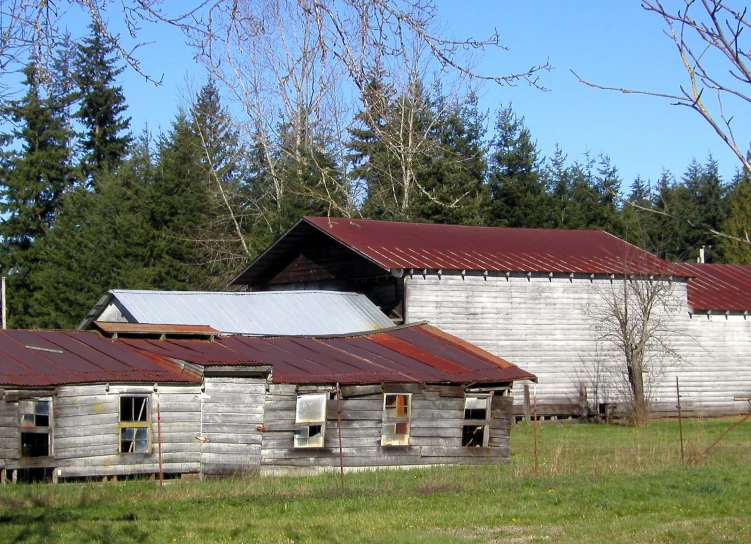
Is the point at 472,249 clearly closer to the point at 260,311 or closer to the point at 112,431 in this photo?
the point at 260,311

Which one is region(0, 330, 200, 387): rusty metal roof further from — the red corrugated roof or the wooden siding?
the wooden siding

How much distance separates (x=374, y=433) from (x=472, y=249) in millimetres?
12948

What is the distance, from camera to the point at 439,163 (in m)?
40.7

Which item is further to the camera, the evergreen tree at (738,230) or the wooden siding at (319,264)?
the evergreen tree at (738,230)

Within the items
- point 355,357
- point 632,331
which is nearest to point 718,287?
point 632,331

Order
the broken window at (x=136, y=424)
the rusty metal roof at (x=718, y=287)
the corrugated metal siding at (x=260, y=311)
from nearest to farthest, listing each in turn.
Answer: the broken window at (x=136, y=424), the corrugated metal siding at (x=260, y=311), the rusty metal roof at (x=718, y=287)

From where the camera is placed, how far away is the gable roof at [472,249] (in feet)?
106

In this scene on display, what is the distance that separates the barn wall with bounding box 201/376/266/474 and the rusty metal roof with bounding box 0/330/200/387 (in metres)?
0.71

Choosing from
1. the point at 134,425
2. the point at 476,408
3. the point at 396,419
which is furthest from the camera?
the point at 476,408

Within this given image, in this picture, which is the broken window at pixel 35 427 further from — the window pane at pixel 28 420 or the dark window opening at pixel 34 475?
the dark window opening at pixel 34 475

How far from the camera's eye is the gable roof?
1267 inches

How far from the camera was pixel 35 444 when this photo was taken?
19469 millimetres

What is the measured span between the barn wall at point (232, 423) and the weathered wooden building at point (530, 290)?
9.63 metres

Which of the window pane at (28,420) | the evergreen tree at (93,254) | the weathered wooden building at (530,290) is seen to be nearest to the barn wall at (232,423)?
the window pane at (28,420)
